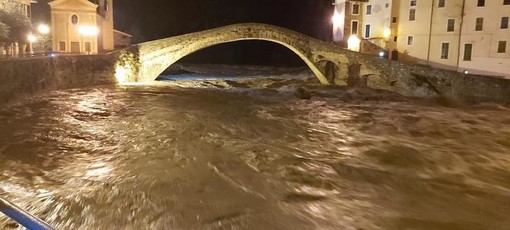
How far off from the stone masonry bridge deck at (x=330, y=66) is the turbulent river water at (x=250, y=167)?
13.8ft

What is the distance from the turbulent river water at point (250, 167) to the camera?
6.15 m

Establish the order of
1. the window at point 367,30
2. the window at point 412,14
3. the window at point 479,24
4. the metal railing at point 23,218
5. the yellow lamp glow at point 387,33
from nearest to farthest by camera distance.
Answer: the metal railing at point 23,218 < the window at point 479,24 < the window at point 412,14 < the yellow lamp glow at point 387,33 < the window at point 367,30

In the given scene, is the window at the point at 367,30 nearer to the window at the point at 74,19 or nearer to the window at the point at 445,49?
the window at the point at 445,49

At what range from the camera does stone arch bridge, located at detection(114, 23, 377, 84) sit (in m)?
24.8

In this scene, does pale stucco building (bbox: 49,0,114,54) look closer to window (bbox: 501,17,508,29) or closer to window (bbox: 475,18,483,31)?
window (bbox: 475,18,483,31)

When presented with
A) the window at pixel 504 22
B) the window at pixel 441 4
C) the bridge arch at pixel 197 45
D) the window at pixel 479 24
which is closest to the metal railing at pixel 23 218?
the bridge arch at pixel 197 45

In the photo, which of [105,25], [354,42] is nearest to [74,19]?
[105,25]

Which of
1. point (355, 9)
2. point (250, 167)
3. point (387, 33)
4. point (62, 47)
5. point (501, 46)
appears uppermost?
point (355, 9)

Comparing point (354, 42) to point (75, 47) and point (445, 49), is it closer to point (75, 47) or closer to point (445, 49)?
point (445, 49)

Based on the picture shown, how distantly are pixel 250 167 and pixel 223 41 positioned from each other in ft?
60.8

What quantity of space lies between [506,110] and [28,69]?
60.3 feet

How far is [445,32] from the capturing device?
89.8 feet

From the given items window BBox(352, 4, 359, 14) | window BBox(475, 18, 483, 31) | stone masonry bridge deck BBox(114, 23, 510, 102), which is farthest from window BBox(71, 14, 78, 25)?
window BBox(475, 18, 483, 31)

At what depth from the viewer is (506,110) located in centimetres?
1725
